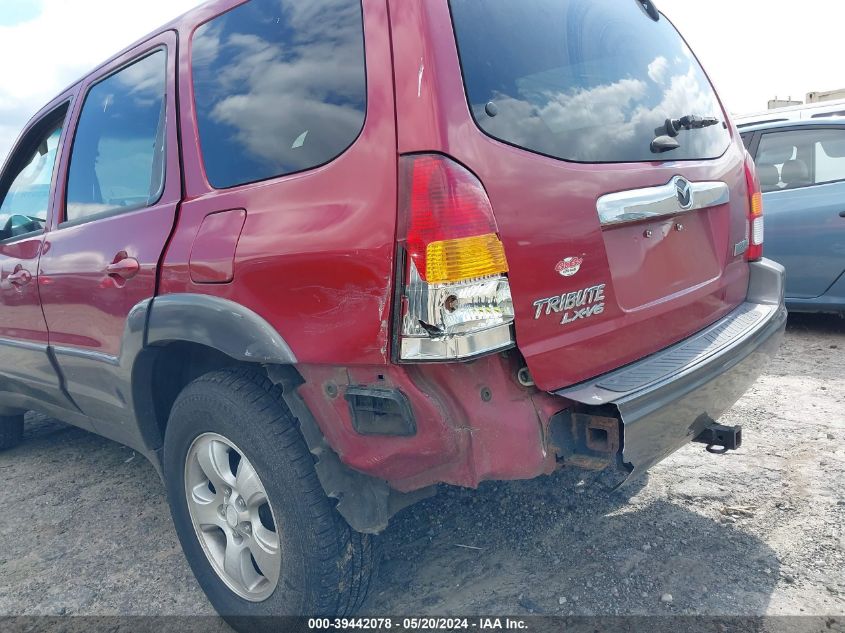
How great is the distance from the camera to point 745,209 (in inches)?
100

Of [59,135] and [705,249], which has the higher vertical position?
[59,135]

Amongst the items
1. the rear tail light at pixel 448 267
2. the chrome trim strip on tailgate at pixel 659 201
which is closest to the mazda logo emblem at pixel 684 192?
the chrome trim strip on tailgate at pixel 659 201

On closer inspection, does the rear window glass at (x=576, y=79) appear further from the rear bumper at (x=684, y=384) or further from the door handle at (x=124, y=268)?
the door handle at (x=124, y=268)

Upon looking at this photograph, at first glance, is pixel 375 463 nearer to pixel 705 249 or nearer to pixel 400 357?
pixel 400 357

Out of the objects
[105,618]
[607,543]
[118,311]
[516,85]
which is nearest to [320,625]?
[105,618]

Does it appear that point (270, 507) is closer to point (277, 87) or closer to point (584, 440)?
point (584, 440)

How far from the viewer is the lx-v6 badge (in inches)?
67.0

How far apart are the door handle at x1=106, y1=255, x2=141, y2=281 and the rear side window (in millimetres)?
436

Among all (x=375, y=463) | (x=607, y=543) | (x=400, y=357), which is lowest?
(x=607, y=543)

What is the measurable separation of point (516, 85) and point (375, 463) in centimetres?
108

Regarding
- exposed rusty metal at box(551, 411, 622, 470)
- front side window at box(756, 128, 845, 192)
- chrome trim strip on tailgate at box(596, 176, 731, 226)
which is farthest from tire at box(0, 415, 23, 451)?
front side window at box(756, 128, 845, 192)

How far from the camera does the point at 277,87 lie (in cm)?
197

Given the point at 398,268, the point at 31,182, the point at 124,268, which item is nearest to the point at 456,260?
the point at 398,268

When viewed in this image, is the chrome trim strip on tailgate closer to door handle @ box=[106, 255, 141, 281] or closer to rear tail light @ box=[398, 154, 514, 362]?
rear tail light @ box=[398, 154, 514, 362]
